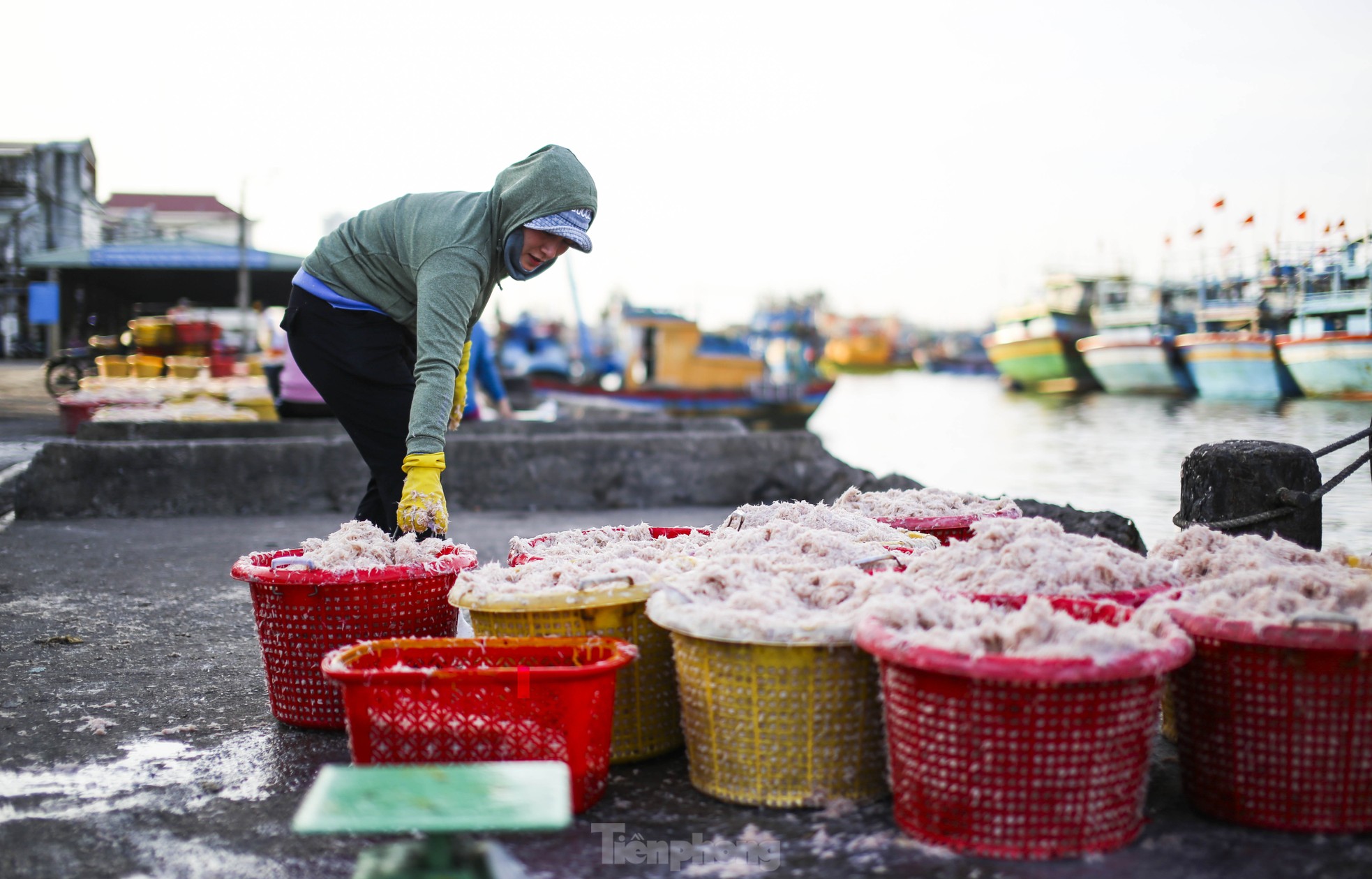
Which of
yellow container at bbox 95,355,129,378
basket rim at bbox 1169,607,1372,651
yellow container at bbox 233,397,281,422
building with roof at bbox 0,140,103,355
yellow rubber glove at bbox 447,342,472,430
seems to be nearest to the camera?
basket rim at bbox 1169,607,1372,651

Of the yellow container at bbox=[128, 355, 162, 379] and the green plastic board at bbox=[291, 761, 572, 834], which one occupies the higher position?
the yellow container at bbox=[128, 355, 162, 379]

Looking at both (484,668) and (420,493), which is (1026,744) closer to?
(484,668)

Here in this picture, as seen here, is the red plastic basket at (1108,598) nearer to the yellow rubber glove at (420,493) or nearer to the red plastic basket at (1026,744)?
the red plastic basket at (1026,744)

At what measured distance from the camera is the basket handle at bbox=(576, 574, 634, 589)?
9.52 feet

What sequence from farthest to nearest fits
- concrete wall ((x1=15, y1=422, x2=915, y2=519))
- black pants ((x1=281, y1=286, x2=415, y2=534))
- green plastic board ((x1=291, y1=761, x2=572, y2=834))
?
1. concrete wall ((x1=15, y1=422, x2=915, y2=519))
2. black pants ((x1=281, y1=286, x2=415, y2=534))
3. green plastic board ((x1=291, y1=761, x2=572, y2=834))

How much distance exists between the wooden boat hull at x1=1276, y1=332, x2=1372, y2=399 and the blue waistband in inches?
1034

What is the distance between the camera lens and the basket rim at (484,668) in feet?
8.25

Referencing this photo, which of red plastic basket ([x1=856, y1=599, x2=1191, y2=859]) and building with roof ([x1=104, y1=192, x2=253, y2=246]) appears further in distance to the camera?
building with roof ([x1=104, y1=192, x2=253, y2=246])

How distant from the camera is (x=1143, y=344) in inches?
1794

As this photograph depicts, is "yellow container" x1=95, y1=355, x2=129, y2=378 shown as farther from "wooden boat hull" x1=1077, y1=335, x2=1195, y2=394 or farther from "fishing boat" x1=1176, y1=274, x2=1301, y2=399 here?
"wooden boat hull" x1=1077, y1=335, x2=1195, y2=394

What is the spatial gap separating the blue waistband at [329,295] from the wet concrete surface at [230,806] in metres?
1.42

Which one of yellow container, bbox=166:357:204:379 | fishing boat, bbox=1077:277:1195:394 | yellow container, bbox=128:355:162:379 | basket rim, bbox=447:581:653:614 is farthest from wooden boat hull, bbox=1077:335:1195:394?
basket rim, bbox=447:581:653:614

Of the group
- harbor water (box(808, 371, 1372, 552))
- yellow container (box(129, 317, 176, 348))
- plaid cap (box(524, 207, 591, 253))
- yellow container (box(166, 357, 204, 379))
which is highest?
yellow container (box(129, 317, 176, 348))

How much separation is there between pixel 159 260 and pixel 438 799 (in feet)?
133
